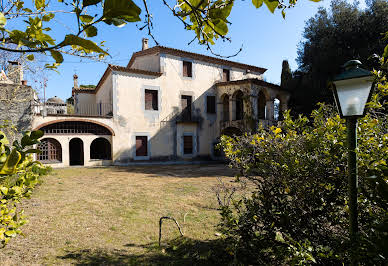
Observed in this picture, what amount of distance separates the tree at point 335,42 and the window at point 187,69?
30.5ft

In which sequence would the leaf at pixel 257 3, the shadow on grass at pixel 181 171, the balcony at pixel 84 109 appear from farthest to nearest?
the balcony at pixel 84 109 < the shadow on grass at pixel 181 171 < the leaf at pixel 257 3

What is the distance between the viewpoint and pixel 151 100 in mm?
16969

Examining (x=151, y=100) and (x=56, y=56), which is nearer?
(x=56, y=56)

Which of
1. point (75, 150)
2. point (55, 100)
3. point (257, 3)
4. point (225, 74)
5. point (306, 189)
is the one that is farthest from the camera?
point (55, 100)

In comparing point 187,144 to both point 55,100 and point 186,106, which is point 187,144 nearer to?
point 186,106

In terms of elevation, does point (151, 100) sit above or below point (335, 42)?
below

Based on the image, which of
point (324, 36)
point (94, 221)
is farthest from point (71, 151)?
point (324, 36)

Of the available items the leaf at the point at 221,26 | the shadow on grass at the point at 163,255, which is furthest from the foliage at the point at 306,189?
the leaf at the point at 221,26

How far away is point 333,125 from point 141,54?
17589mm

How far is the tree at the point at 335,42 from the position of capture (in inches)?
624

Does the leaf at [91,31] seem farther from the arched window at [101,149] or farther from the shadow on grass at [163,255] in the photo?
the arched window at [101,149]

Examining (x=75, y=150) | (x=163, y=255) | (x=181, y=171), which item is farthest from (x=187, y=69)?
(x=163, y=255)

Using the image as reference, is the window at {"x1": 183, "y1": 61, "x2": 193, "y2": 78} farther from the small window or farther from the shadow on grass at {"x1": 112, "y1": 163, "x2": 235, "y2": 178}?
the shadow on grass at {"x1": 112, "y1": 163, "x2": 235, "y2": 178}

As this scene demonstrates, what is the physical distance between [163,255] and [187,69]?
1629cm
